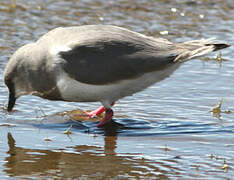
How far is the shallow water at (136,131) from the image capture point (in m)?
5.44

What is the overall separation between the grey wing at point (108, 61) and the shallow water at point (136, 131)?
0.63m

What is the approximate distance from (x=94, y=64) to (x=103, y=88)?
1.02 ft

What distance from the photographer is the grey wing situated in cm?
668

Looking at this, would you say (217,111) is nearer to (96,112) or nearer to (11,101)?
Result: (96,112)

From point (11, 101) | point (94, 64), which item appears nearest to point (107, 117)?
point (94, 64)

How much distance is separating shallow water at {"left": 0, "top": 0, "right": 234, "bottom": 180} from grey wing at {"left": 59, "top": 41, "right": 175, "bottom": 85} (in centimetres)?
63

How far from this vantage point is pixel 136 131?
6.77 metres

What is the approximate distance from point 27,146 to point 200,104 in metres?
2.54

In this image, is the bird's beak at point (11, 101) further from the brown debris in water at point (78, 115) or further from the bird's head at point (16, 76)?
the brown debris in water at point (78, 115)

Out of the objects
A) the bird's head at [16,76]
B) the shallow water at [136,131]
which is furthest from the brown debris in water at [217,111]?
the bird's head at [16,76]

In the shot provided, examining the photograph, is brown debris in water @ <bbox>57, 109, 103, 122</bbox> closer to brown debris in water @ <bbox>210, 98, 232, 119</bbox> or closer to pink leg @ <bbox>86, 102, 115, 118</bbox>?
pink leg @ <bbox>86, 102, 115, 118</bbox>

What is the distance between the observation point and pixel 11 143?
20.2ft

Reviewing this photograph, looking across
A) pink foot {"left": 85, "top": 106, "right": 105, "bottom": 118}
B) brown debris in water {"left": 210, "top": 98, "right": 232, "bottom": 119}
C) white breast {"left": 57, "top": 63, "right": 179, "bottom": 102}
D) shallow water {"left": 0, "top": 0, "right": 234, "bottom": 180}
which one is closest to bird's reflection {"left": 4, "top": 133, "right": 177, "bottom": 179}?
shallow water {"left": 0, "top": 0, "right": 234, "bottom": 180}

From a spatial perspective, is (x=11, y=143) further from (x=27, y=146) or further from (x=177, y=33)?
(x=177, y=33)
